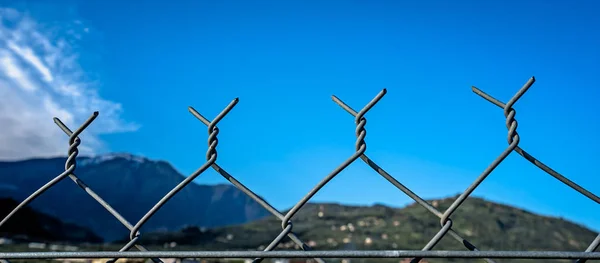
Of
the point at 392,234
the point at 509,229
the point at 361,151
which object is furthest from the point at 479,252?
the point at 509,229

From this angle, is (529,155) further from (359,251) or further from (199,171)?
(199,171)

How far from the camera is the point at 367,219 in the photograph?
44969mm

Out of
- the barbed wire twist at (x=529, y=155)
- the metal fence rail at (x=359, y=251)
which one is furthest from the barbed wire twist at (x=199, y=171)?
the barbed wire twist at (x=529, y=155)

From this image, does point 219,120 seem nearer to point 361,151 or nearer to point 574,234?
point 361,151

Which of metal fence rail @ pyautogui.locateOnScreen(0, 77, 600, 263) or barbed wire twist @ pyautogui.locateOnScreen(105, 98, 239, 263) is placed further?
barbed wire twist @ pyautogui.locateOnScreen(105, 98, 239, 263)

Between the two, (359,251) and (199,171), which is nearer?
(359,251)

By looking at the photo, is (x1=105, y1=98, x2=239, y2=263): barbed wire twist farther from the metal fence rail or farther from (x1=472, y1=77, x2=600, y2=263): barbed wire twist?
(x1=472, y1=77, x2=600, y2=263): barbed wire twist

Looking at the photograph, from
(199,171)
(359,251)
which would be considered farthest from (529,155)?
(199,171)

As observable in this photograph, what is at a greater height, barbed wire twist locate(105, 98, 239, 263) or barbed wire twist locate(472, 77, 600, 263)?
barbed wire twist locate(105, 98, 239, 263)

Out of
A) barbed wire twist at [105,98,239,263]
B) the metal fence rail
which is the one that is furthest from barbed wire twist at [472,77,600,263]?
barbed wire twist at [105,98,239,263]

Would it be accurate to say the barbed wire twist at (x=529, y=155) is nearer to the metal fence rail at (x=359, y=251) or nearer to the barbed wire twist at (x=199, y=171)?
the metal fence rail at (x=359, y=251)

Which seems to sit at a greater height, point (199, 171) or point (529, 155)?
point (199, 171)

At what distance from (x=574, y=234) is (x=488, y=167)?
39401 mm

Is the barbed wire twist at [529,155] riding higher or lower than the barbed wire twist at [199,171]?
lower
